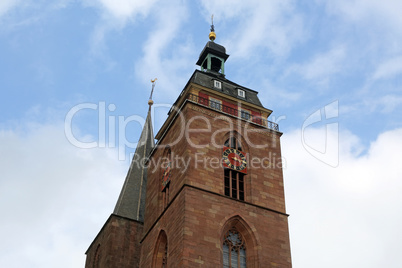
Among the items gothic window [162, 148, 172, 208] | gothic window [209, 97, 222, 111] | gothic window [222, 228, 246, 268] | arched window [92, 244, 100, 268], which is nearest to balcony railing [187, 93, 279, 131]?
gothic window [209, 97, 222, 111]

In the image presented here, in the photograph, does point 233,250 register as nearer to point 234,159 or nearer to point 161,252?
point 161,252

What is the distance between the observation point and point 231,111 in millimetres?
38781

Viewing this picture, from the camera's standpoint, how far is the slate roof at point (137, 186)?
41.8m

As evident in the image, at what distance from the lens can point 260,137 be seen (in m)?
38.4

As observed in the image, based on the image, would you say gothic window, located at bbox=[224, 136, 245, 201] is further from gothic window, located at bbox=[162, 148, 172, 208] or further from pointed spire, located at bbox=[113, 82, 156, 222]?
pointed spire, located at bbox=[113, 82, 156, 222]

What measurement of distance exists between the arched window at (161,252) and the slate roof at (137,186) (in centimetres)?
647

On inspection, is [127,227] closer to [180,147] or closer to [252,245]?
[180,147]

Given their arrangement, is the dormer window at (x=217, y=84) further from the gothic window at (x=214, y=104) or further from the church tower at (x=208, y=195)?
the gothic window at (x=214, y=104)

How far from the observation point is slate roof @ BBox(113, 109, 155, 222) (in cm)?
4175

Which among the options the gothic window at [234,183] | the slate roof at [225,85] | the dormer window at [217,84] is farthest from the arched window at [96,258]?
the dormer window at [217,84]

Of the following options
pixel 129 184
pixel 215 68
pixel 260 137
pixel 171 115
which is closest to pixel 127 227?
pixel 129 184

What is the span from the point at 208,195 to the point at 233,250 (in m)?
3.05

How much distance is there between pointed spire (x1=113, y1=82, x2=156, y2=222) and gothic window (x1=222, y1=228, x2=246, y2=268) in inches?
376

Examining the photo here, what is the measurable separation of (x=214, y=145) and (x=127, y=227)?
8.69 m
